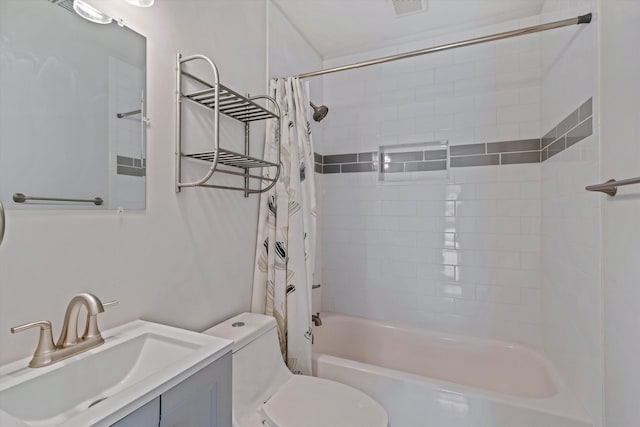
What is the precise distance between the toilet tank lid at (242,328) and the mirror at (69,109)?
2.06 feet

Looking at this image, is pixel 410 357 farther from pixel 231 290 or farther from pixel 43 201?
pixel 43 201

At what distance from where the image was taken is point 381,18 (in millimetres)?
1980

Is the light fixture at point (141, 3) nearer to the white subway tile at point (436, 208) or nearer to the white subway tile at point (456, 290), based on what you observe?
the white subway tile at point (436, 208)

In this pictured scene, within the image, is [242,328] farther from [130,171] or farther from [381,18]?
[381,18]

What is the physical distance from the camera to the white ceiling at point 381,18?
72.6 inches

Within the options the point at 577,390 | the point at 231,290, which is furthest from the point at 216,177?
the point at 577,390

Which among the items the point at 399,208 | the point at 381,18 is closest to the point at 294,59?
the point at 381,18

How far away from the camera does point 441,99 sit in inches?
84.3

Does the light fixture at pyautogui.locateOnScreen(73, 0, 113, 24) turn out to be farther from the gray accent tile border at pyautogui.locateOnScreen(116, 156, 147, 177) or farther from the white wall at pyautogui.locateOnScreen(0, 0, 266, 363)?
the gray accent tile border at pyautogui.locateOnScreen(116, 156, 147, 177)

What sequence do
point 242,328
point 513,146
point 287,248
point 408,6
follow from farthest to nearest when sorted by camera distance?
point 513,146, point 408,6, point 287,248, point 242,328

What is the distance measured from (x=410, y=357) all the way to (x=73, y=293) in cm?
202

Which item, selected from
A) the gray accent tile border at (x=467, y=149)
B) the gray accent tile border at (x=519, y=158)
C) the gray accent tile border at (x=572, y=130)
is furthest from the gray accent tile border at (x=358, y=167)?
the gray accent tile border at (x=572, y=130)

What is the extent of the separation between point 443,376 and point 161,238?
6.40 feet

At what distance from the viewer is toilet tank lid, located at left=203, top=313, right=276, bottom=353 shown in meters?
1.25
